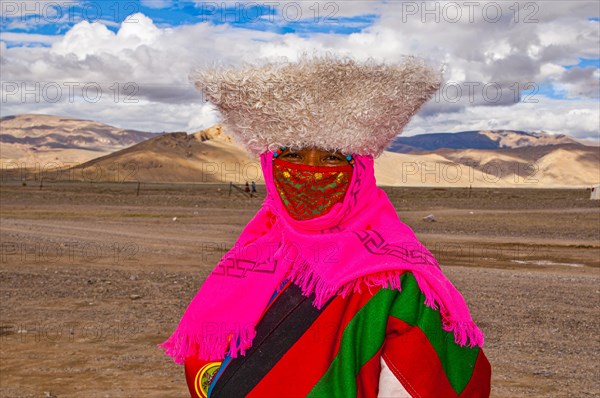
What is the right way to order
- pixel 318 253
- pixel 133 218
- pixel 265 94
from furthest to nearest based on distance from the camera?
pixel 133 218 < pixel 265 94 < pixel 318 253

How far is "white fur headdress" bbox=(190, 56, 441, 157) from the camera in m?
2.41

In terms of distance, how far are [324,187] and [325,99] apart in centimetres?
30

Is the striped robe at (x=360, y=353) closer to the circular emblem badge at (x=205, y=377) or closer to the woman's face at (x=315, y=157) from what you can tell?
the circular emblem badge at (x=205, y=377)

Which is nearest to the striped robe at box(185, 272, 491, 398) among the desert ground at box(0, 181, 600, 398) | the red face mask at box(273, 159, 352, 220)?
the red face mask at box(273, 159, 352, 220)

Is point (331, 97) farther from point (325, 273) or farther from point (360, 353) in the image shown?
point (360, 353)

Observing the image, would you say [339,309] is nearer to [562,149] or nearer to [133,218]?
[133,218]

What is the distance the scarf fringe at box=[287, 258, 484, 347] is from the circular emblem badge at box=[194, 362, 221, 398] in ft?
1.50

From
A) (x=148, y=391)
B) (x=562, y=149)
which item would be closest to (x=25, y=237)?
(x=148, y=391)

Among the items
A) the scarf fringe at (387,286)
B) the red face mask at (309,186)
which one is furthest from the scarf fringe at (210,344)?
the red face mask at (309,186)

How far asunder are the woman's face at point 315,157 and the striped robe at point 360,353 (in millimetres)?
439

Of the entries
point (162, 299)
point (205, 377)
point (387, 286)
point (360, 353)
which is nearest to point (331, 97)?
point (387, 286)

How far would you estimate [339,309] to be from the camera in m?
2.19

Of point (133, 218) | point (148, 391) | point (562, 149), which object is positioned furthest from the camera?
point (562, 149)

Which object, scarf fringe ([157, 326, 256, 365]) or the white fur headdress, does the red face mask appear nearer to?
the white fur headdress
